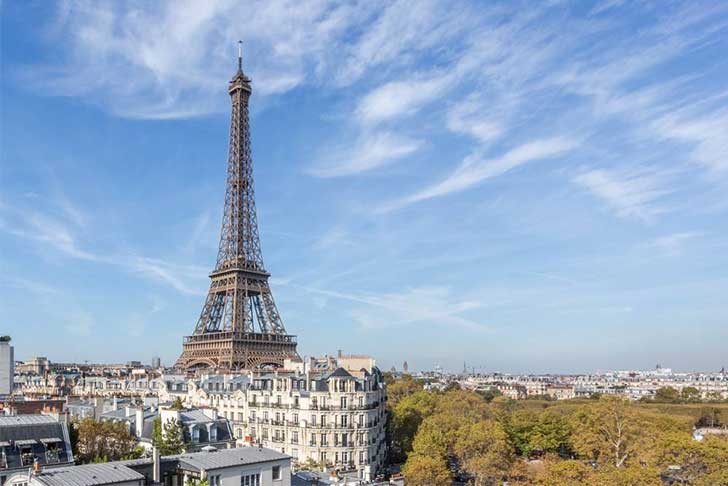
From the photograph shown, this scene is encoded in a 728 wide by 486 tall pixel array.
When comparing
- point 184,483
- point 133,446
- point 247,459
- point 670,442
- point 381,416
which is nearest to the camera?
point 184,483

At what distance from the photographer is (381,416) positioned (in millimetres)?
72312

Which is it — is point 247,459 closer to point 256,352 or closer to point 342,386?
point 342,386

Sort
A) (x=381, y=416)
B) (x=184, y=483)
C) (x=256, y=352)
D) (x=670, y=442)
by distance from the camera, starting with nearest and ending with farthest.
Answer: 1. (x=184, y=483)
2. (x=670, y=442)
3. (x=381, y=416)
4. (x=256, y=352)

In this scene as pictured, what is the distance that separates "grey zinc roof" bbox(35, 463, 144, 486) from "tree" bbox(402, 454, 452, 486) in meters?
30.6

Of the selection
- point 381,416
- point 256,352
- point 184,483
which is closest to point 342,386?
point 381,416

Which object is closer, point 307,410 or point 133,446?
point 133,446

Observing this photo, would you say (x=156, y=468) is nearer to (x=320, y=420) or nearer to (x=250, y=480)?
(x=250, y=480)

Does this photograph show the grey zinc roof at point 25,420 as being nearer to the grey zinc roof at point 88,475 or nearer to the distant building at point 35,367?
the grey zinc roof at point 88,475

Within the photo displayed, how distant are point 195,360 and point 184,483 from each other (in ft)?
283

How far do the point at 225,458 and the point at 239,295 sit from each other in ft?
269

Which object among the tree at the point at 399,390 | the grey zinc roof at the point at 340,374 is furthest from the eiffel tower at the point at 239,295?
the grey zinc roof at the point at 340,374

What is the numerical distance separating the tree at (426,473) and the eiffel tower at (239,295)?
54.3 metres

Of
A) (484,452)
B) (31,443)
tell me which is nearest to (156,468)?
(31,443)

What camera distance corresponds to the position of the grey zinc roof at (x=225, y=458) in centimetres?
2772
